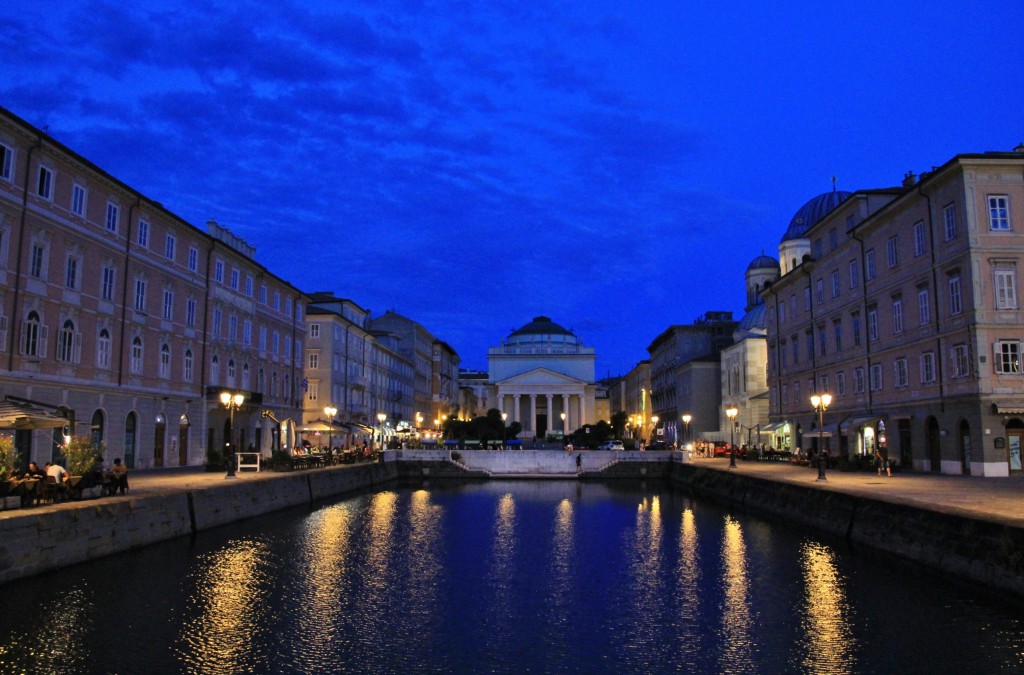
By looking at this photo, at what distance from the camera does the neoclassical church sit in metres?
140

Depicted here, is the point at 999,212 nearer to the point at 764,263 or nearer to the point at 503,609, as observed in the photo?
the point at 503,609

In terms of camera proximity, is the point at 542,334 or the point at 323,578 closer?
the point at 323,578

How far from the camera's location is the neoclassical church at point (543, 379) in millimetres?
140375

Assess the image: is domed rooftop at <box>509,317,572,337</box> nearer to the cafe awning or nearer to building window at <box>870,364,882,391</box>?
building window at <box>870,364,882,391</box>

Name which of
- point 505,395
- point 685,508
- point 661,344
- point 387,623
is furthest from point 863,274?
point 505,395

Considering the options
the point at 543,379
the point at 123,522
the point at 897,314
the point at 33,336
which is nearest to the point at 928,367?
the point at 897,314

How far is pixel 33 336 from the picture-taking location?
33.1m

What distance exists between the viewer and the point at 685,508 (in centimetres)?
4162

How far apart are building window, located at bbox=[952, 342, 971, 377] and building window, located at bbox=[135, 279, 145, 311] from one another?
135 ft

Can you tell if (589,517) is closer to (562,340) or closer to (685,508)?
(685,508)

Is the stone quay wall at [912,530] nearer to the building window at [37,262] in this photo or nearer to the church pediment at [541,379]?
the building window at [37,262]

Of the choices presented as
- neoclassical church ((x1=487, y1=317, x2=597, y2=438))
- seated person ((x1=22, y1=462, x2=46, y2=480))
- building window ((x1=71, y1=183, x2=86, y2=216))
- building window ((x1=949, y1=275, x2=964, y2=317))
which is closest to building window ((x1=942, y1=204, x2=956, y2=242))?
building window ((x1=949, y1=275, x2=964, y2=317))

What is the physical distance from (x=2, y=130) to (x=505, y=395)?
11467 centimetres

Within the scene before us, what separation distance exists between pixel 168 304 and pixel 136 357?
482 cm
